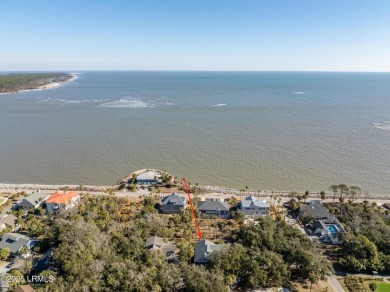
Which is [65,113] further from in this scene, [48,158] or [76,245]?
[76,245]

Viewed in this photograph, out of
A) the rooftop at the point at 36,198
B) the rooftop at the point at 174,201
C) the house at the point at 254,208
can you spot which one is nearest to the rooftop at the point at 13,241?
the rooftop at the point at 36,198

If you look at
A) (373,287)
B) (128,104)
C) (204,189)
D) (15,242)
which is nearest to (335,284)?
(373,287)

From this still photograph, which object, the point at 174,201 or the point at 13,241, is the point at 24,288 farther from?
the point at 174,201

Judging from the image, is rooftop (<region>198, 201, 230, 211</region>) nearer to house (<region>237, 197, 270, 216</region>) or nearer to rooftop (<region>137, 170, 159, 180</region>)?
house (<region>237, 197, 270, 216</region>)

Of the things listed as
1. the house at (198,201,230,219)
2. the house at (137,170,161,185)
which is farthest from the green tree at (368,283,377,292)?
the house at (137,170,161,185)

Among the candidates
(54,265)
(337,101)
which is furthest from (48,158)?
(337,101)

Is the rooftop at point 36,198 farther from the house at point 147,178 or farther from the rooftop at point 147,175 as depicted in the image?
the rooftop at point 147,175
